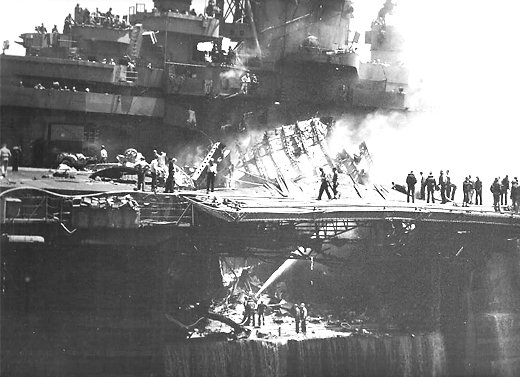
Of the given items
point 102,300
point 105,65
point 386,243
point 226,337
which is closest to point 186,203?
point 102,300

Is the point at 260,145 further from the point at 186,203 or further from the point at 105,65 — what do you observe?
the point at 186,203

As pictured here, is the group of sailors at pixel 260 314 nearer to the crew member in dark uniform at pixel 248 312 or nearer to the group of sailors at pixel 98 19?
the crew member in dark uniform at pixel 248 312

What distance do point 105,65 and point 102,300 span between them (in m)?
16.3

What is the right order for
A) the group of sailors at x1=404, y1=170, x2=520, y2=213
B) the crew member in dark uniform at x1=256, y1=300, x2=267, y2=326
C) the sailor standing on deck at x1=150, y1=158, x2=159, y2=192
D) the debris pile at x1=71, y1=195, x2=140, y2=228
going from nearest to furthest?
the debris pile at x1=71, y1=195, x2=140, y2=228
the sailor standing on deck at x1=150, y1=158, x2=159, y2=192
the crew member in dark uniform at x1=256, y1=300, x2=267, y2=326
the group of sailors at x1=404, y1=170, x2=520, y2=213

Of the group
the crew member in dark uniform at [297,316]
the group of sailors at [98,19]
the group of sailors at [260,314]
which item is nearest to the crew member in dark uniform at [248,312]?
the group of sailors at [260,314]

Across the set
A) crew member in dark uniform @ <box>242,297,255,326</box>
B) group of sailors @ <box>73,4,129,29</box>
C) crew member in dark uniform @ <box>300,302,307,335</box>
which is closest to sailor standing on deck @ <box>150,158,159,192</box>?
crew member in dark uniform @ <box>242,297,255,326</box>

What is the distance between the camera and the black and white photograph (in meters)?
29.6

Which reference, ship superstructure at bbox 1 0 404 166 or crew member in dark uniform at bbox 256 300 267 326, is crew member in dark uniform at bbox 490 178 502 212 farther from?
ship superstructure at bbox 1 0 404 166

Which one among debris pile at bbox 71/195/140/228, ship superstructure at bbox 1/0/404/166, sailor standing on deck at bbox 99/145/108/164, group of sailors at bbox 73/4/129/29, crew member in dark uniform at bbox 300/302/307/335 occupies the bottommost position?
crew member in dark uniform at bbox 300/302/307/335

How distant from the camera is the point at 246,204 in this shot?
30766mm

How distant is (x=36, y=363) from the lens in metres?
29.1

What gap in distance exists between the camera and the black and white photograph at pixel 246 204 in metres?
29.6

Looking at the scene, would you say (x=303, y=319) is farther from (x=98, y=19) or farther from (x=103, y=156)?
(x=98, y=19)

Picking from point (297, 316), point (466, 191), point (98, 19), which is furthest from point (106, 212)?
point (98, 19)
